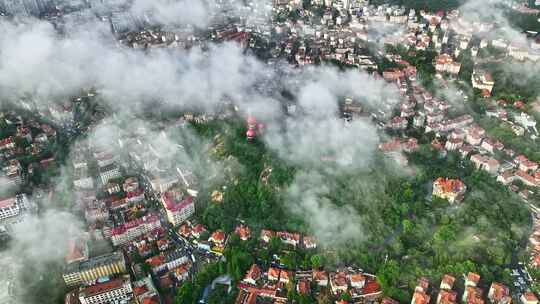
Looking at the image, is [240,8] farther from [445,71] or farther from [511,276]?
[511,276]

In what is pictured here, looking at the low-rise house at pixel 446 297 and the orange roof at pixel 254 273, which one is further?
the orange roof at pixel 254 273

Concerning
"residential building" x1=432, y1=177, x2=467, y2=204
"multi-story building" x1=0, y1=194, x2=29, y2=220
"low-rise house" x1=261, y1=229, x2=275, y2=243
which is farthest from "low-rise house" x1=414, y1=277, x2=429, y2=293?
"multi-story building" x1=0, y1=194, x2=29, y2=220

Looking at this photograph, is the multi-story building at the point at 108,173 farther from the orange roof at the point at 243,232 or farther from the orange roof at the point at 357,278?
the orange roof at the point at 357,278

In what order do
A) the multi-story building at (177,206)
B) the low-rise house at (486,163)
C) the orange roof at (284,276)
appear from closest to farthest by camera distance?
1. the orange roof at (284,276)
2. the multi-story building at (177,206)
3. the low-rise house at (486,163)

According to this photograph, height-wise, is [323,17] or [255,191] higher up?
[323,17]

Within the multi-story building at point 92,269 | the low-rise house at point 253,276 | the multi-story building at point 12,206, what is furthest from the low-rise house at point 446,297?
the multi-story building at point 12,206

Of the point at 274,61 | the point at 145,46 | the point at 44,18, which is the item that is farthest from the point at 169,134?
the point at 44,18
